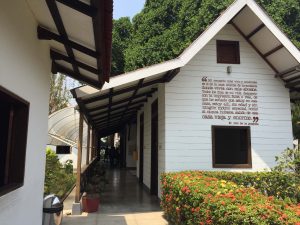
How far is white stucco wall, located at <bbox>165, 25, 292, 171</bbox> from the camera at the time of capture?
854 centimetres

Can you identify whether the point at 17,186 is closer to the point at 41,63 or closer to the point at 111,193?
the point at 41,63

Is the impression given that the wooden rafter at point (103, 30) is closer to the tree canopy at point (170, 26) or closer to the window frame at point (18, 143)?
the window frame at point (18, 143)

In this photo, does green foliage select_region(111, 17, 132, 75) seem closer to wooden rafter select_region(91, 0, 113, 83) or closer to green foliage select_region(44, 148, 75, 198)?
green foliage select_region(44, 148, 75, 198)

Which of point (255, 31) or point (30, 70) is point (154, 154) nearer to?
point (255, 31)

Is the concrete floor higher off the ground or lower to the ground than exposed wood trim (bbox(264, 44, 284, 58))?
lower

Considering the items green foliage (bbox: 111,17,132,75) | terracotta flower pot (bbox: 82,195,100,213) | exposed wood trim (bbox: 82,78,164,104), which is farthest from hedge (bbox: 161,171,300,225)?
green foliage (bbox: 111,17,132,75)

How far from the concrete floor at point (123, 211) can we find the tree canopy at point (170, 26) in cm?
949

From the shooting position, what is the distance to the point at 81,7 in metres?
3.02

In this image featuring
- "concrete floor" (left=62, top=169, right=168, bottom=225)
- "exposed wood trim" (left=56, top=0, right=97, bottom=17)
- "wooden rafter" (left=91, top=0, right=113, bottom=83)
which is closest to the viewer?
"wooden rafter" (left=91, top=0, right=113, bottom=83)

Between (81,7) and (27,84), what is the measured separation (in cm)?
155

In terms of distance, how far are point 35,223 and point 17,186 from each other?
143cm

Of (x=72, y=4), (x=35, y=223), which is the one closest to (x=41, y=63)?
(x=72, y=4)

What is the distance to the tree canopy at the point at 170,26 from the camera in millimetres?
18312

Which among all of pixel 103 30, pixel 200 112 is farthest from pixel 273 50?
pixel 103 30
